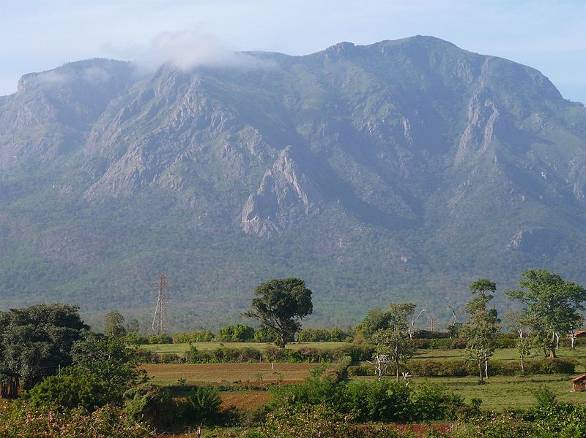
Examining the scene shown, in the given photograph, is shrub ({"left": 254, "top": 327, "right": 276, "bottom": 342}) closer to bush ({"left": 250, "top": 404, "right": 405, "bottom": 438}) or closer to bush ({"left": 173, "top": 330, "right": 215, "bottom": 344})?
bush ({"left": 173, "top": 330, "right": 215, "bottom": 344})

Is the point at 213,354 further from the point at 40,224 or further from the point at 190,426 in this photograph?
the point at 40,224

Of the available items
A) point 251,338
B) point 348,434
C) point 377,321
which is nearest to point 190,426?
point 348,434

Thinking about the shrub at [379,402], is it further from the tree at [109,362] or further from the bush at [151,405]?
the tree at [109,362]

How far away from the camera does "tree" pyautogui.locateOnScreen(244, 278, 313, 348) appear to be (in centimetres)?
8475

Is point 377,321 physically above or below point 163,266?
below

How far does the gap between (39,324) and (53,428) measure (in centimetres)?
2962

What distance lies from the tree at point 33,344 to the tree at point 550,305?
35.0 m

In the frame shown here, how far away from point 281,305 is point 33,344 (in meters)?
33.4

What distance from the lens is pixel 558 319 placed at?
74.3m

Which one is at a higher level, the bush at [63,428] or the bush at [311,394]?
the bush at [63,428]

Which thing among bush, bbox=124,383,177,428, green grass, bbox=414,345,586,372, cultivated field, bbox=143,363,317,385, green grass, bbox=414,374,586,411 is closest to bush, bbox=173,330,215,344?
cultivated field, bbox=143,363,317,385

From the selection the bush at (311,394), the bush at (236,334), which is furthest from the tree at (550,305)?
the bush at (236,334)

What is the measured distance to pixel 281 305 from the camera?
277ft

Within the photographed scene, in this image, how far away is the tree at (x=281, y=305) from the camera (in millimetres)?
84750
